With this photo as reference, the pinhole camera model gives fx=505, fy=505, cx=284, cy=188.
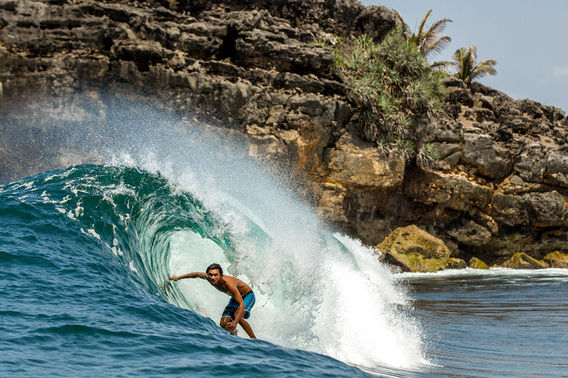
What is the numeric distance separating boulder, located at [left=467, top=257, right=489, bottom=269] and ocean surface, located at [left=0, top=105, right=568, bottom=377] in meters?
9.95

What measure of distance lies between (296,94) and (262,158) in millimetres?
3213

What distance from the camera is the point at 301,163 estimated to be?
69.1ft

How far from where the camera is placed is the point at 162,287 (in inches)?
331

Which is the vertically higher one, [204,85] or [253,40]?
[253,40]

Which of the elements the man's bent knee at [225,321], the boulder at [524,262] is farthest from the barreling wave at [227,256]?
the boulder at [524,262]

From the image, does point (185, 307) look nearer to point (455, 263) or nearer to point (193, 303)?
point (193, 303)

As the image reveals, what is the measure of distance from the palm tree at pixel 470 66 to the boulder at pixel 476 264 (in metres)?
14.6

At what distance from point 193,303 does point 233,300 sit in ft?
6.64

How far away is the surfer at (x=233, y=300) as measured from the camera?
272 inches

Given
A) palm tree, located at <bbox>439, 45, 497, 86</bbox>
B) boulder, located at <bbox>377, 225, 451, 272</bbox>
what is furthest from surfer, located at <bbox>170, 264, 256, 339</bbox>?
palm tree, located at <bbox>439, 45, 497, 86</bbox>

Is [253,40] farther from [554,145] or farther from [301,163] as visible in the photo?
[554,145]

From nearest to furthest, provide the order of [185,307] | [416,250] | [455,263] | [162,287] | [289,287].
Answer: [162,287] < [185,307] < [289,287] < [416,250] < [455,263]

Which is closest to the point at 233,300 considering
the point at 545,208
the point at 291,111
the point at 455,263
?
the point at 291,111

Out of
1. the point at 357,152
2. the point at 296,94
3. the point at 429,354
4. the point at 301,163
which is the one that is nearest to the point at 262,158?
the point at 301,163
